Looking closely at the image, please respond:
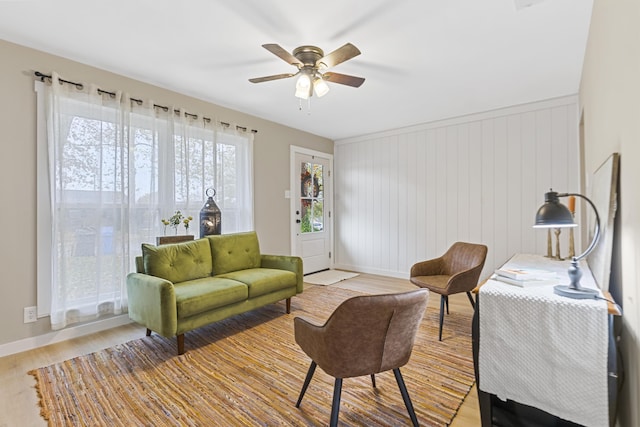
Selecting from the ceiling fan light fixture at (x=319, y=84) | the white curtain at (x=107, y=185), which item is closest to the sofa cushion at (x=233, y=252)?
the white curtain at (x=107, y=185)

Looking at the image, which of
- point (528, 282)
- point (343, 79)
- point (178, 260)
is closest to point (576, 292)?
point (528, 282)

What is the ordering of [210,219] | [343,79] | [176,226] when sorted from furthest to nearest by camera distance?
1. [210,219]
2. [176,226]
3. [343,79]

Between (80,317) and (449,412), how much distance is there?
3133 millimetres

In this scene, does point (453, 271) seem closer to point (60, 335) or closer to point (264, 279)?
point (264, 279)

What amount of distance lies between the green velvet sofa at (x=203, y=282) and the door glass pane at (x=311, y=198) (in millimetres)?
1677

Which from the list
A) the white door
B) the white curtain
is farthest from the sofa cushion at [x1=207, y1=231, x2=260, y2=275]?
the white door

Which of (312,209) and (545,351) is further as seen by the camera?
(312,209)

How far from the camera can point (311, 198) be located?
5.48 m

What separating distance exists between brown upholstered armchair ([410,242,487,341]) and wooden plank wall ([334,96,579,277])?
1.24m

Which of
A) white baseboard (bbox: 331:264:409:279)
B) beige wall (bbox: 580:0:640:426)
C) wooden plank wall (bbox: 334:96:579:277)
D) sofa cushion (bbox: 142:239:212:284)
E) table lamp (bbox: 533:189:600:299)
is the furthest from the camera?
white baseboard (bbox: 331:264:409:279)

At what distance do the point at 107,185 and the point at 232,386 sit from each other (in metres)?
2.22

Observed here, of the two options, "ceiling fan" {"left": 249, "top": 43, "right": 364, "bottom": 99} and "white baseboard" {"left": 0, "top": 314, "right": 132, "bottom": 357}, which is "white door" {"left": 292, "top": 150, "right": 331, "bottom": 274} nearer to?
"ceiling fan" {"left": 249, "top": 43, "right": 364, "bottom": 99}

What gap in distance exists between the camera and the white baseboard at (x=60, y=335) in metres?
2.49

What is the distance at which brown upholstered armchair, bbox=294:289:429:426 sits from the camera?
1.43 m
